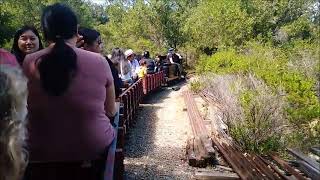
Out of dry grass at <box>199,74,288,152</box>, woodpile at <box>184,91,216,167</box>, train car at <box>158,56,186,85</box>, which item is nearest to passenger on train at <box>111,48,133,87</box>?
woodpile at <box>184,91,216,167</box>

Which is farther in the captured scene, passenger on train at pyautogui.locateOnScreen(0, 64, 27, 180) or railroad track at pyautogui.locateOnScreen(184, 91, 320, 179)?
railroad track at pyautogui.locateOnScreen(184, 91, 320, 179)

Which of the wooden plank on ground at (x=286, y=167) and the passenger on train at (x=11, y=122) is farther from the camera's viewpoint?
the wooden plank on ground at (x=286, y=167)

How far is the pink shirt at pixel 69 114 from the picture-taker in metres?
2.59

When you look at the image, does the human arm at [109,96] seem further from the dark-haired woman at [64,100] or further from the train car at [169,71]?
the train car at [169,71]

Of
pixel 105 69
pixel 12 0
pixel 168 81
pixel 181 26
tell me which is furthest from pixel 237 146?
pixel 12 0

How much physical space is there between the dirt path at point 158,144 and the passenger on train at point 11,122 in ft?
12.2

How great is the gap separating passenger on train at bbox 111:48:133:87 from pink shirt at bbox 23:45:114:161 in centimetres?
586

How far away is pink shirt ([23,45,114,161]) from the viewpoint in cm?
259

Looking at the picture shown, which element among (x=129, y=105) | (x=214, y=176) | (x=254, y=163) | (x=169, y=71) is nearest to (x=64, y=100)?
(x=214, y=176)

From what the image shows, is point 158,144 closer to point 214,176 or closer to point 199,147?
point 199,147

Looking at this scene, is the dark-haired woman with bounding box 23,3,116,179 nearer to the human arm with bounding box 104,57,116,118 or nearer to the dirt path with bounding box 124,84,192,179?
the human arm with bounding box 104,57,116,118

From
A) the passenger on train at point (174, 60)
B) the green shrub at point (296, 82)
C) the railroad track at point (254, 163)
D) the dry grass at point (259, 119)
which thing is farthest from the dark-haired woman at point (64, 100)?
the passenger on train at point (174, 60)

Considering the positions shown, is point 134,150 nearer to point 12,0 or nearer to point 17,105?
point 17,105

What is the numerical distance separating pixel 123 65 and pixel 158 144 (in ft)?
7.93
